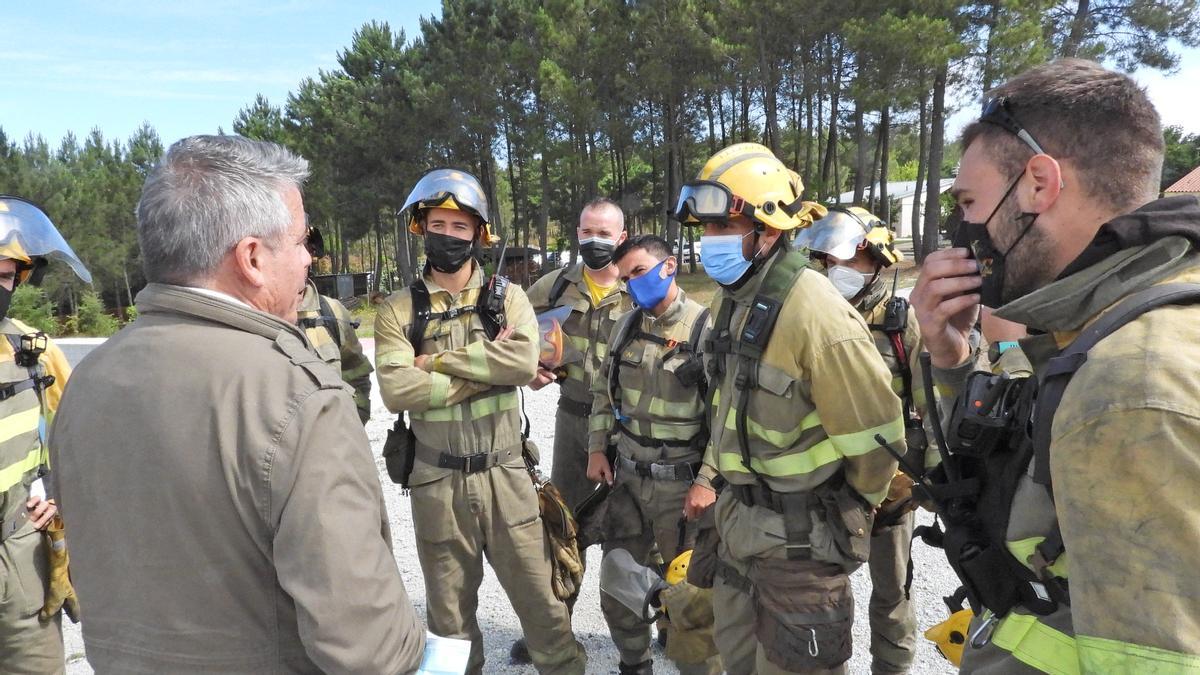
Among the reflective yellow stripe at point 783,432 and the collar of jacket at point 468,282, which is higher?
the collar of jacket at point 468,282

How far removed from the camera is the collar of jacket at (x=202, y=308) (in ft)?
5.18

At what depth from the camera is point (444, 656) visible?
180 centimetres

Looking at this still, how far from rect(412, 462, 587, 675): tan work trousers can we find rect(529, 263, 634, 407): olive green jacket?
1.39 metres

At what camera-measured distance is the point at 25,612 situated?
9.90 ft

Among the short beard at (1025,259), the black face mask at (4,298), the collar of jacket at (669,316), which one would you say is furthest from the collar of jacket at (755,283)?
the black face mask at (4,298)

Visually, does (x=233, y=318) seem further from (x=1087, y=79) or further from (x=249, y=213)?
(x=1087, y=79)

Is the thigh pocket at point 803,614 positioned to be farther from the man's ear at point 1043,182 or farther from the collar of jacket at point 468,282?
the collar of jacket at point 468,282

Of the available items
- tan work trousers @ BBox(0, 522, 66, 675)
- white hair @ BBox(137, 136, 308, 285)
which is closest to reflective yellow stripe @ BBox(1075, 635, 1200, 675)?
white hair @ BBox(137, 136, 308, 285)

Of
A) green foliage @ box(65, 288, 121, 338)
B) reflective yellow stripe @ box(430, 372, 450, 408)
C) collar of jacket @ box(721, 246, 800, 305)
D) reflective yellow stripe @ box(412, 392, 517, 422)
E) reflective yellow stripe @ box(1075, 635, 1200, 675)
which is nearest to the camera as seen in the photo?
reflective yellow stripe @ box(1075, 635, 1200, 675)

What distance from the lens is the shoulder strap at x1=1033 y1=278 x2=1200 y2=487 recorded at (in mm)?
1166

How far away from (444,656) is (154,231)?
49.0 inches

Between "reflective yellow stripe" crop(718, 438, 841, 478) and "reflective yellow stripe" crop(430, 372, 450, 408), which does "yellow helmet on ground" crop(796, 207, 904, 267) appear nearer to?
"reflective yellow stripe" crop(718, 438, 841, 478)

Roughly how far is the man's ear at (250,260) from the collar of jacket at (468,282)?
2.16 metres

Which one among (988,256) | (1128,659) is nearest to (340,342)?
(988,256)
